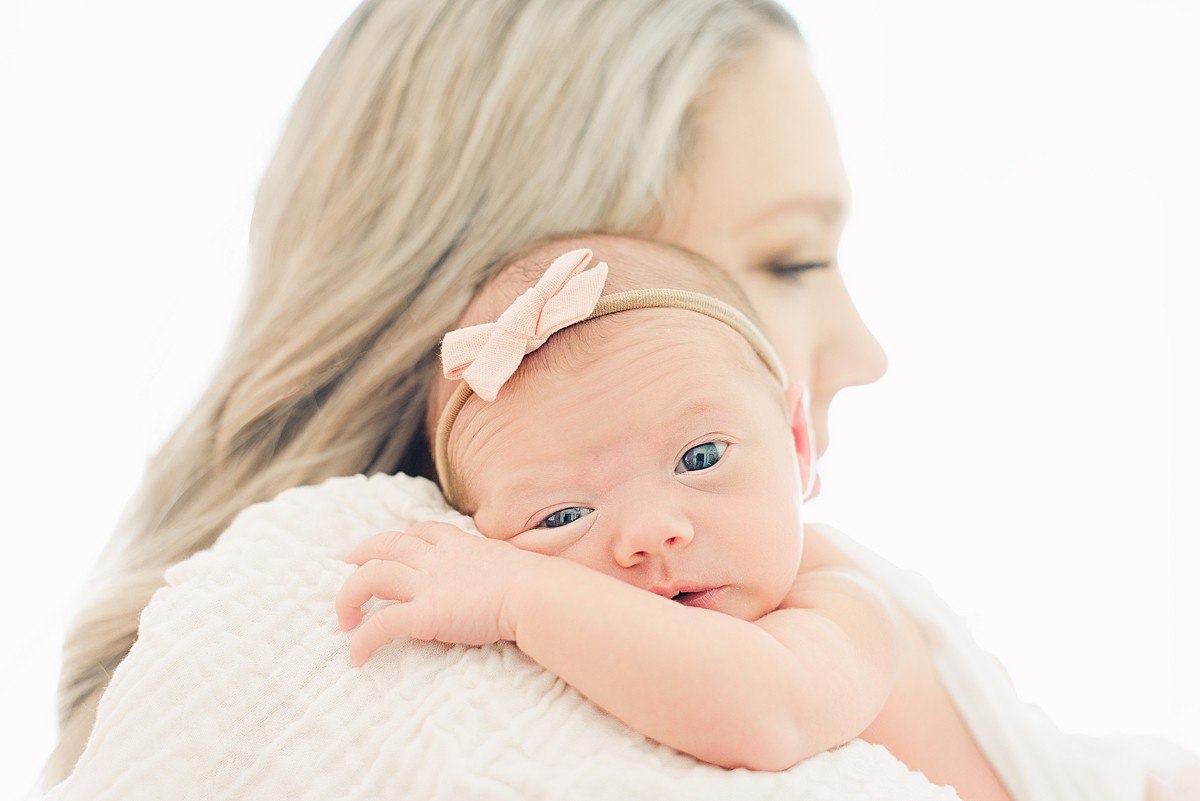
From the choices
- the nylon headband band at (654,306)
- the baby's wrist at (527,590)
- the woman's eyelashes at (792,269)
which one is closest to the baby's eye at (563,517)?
the baby's wrist at (527,590)

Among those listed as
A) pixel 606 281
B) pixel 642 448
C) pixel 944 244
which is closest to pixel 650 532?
pixel 642 448

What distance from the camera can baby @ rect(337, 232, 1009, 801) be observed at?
107cm

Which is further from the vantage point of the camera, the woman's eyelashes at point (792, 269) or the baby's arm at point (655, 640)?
the woman's eyelashes at point (792, 269)

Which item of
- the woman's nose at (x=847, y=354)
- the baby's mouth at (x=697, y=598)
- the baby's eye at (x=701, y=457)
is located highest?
the baby's eye at (x=701, y=457)

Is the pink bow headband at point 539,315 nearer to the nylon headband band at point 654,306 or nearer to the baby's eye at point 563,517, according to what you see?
the nylon headband band at point 654,306

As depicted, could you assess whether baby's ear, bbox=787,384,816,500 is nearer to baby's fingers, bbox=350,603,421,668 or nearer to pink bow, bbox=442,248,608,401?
pink bow, bbox=442,248,608,401

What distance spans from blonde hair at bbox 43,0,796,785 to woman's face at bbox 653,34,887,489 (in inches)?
2.4

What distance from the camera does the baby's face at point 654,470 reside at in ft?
4.03

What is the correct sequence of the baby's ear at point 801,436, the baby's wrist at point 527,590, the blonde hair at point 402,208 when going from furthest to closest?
the blonde hair at point 402,208
the baby's ear at point 801,436
the baby's wrist at point 527,590

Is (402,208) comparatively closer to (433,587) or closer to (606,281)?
(606,281)

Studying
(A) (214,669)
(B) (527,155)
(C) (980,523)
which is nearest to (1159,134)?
(C) (980,523)

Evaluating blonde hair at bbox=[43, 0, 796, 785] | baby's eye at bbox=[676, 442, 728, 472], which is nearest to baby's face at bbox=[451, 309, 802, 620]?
baby's eye at bbox=[676, 442, 728, 472]

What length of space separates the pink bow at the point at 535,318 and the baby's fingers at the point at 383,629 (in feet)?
1.01

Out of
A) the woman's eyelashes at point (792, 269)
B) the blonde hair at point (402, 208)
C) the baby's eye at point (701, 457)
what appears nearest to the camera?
the baby's eye at point (701, 457)
